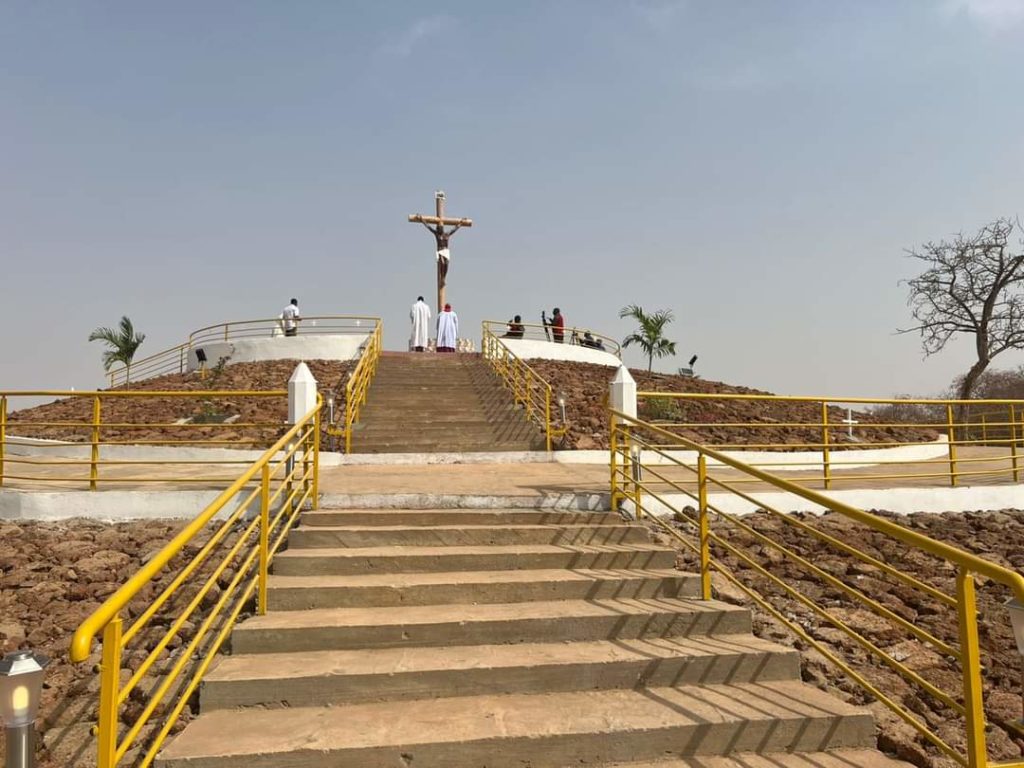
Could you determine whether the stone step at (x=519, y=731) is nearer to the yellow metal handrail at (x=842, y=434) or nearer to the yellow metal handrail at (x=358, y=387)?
the yellow metal handrail at (x=842, y=434)

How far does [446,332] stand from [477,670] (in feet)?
58.4

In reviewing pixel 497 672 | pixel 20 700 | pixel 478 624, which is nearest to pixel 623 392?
pixel 478 624

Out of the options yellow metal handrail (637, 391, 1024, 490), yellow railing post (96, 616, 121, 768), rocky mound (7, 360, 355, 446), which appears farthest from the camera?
rocky mound (7, 360, 355, 446)

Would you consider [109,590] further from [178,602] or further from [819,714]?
[819,714]

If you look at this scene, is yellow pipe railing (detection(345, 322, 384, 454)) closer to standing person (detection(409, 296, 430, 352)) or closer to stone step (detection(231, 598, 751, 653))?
standing person (detection(409, 296, 430, 352))

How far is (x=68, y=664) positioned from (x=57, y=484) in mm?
4528

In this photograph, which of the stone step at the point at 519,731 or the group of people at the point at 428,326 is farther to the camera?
the group of people at the point at 428,326

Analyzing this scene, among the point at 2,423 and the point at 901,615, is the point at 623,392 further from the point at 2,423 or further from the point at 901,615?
the point at 2,423

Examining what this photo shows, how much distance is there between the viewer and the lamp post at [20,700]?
6.68 feet

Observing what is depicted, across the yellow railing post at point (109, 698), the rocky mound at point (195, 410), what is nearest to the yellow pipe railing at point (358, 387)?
the rocky mound at point (195, 410)

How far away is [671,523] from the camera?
6383mm

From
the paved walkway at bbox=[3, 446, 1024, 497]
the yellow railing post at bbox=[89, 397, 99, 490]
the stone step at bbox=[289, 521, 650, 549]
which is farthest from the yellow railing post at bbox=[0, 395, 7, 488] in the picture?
the stone step at bbox=[289, 521, 650, 549]

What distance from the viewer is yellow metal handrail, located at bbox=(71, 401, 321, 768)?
7.39 ft

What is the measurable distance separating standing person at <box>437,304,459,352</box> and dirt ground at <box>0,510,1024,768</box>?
14678 mm
